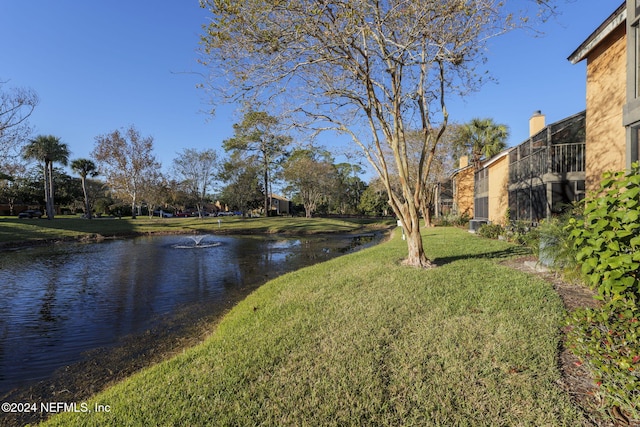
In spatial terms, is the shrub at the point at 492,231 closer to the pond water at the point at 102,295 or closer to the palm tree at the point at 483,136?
the pond water at the point at 102,295

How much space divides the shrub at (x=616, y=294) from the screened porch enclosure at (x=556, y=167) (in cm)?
1107

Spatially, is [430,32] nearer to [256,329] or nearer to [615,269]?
[615,269]

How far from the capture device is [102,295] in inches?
376

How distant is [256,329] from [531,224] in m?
14.2

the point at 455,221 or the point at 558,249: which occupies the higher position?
the point at 558,249

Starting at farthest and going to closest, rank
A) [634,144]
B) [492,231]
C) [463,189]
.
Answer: [463,189]
[492,231]
[634,144]

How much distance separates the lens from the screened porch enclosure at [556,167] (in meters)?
13.4

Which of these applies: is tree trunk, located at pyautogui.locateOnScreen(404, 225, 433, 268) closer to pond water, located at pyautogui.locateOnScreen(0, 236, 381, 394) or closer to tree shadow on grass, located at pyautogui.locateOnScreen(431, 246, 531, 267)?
tree shadow on grass, located at pyautogui.locateOnScreen(431, 246, 531, 267)

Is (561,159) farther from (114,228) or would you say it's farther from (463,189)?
(114,228)

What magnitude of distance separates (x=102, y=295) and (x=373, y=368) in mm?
9090

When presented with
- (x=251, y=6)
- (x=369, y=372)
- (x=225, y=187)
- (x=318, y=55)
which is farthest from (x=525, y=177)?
(x=225, y=187)

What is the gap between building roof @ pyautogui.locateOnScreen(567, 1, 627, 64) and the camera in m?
8.23

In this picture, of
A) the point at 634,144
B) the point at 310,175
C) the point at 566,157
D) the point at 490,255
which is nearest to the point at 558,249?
the point at 634,144

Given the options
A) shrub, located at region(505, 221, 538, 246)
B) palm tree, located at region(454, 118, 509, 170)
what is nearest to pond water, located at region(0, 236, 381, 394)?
shrub, located at region(505, 221, 538, 246)
